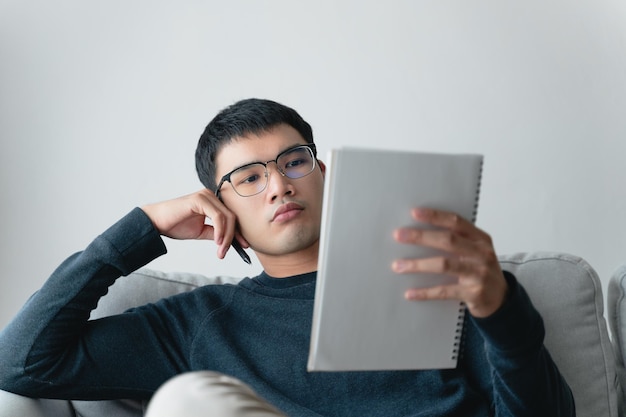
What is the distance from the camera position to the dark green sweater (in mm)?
1613

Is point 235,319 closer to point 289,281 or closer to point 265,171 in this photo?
point 289,281

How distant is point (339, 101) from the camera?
260 centimetres

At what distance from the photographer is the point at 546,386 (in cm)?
137

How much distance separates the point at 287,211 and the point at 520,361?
0.62 m

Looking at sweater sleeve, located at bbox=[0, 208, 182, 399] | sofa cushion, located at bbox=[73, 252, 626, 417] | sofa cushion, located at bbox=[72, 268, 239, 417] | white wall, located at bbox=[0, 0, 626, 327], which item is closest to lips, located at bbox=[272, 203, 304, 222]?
sweater sleeve, located at bbox=[0, 208, 182, 399]

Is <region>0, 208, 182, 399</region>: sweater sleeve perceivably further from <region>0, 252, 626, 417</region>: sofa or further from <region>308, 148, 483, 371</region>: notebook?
<region>308, 148, 483, 371</region>: notebook

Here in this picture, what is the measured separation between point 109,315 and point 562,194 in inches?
56.7

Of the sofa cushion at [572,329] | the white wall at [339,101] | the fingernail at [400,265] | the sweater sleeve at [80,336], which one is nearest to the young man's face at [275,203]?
the sweater sleeve at [80,336]

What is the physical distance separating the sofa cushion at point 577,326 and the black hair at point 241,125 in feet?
1.96

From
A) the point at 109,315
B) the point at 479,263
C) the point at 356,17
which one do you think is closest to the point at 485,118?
the point at 356,17

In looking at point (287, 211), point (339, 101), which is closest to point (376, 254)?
point (287, 211)

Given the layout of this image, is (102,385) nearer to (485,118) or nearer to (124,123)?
(124,123)

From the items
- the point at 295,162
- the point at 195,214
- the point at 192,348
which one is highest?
the point at 295,162

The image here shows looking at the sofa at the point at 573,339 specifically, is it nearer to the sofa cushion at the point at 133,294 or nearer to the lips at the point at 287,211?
the sofa cushion at the point at 133,294
